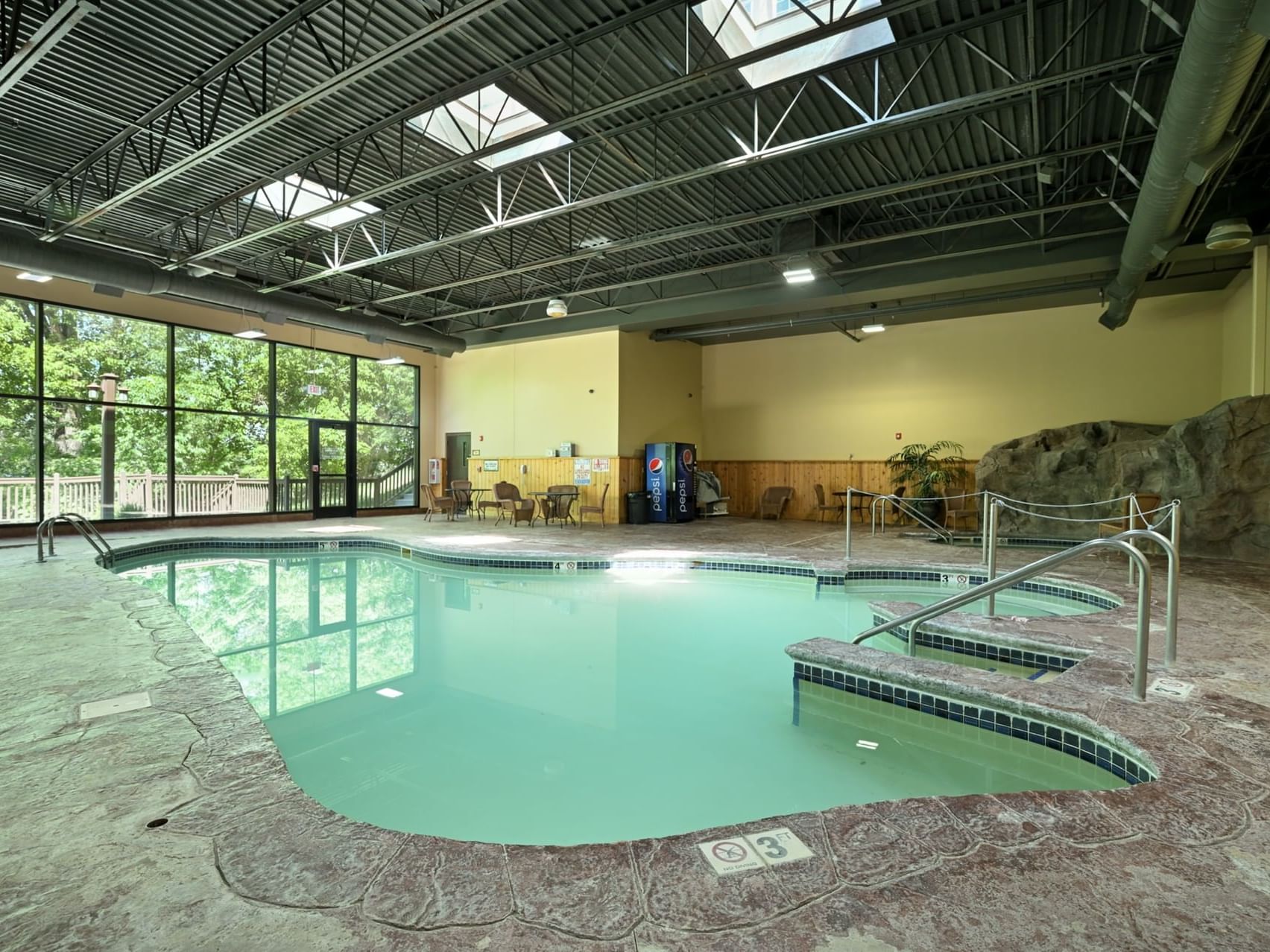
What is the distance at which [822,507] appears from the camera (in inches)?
500

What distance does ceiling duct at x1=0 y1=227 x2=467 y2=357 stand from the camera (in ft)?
24.8

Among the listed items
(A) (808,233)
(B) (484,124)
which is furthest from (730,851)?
(A) (808,233)

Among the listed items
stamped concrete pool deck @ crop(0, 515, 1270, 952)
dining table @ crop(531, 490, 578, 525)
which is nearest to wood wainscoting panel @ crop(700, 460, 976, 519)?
Result: dining table @ crop(531, 490, 578, 525)

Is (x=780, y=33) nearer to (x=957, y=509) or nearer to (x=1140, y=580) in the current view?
(x=1140, y=580)

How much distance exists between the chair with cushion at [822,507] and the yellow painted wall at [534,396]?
13.9 ft

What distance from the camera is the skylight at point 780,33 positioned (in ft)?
16.4

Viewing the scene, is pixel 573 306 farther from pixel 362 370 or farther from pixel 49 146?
pixel 49 146

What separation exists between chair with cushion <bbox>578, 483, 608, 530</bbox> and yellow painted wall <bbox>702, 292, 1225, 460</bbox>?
149 inches

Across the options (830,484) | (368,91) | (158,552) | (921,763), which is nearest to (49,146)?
(368,91)

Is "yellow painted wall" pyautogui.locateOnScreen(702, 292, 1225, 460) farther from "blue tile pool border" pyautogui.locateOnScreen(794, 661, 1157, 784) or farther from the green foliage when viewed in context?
"blue tile pool border" pyautogui.locateOnScreen(794, 661, 1157, 784)

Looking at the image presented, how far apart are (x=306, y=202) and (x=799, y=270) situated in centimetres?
655

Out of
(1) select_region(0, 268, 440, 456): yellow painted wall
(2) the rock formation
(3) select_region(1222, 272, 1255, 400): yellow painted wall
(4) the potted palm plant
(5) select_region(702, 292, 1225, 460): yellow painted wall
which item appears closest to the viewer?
(2) the rock formation

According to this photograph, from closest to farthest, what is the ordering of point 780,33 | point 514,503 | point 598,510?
1. point 780,33
2. point 514,503
3. point 598,510

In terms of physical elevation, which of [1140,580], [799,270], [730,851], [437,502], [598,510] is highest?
[799,270]
